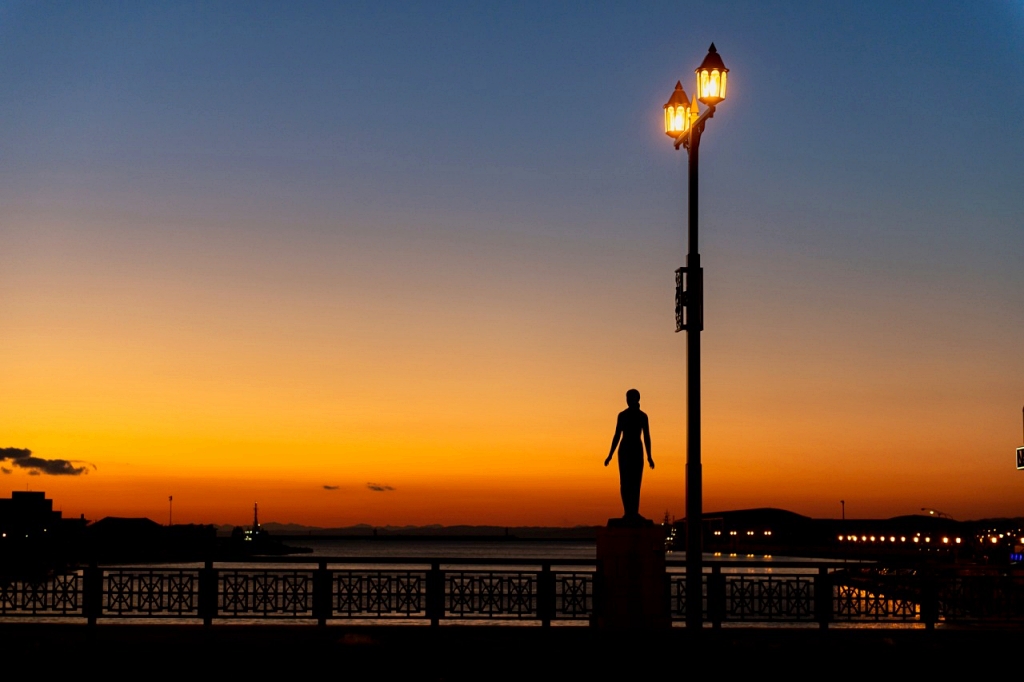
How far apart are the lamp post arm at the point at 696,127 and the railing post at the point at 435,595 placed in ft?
25.2

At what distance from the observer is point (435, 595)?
17.6 metres

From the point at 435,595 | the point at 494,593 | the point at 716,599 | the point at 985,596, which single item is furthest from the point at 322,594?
the point at 985,596

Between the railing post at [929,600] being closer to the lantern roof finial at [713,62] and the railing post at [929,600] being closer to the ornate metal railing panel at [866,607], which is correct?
the ornate metal railing panel at [866,607]

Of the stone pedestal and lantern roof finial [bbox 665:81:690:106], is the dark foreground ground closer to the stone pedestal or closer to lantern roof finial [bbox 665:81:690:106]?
the stone pedestal

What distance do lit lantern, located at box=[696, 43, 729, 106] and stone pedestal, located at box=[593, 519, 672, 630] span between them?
6.26 m

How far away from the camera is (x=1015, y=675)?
1380 cm

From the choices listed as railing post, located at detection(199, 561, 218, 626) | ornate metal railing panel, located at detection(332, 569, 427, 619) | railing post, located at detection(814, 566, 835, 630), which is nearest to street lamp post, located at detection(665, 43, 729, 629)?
railing post, located at detection(814, 566, 835, 630)

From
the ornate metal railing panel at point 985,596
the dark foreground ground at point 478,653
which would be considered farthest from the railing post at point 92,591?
the ornate metal railing panel at point 985,596

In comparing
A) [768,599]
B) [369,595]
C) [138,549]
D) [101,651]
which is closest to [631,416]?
[768,599]

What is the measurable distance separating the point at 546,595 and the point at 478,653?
9.93 feet

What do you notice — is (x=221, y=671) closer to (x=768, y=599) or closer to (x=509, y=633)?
(x=509, y=633)

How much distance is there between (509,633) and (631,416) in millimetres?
3906

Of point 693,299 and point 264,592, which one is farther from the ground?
point 693,299

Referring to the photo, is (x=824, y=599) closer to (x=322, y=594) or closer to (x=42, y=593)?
(x=322, y=594)
